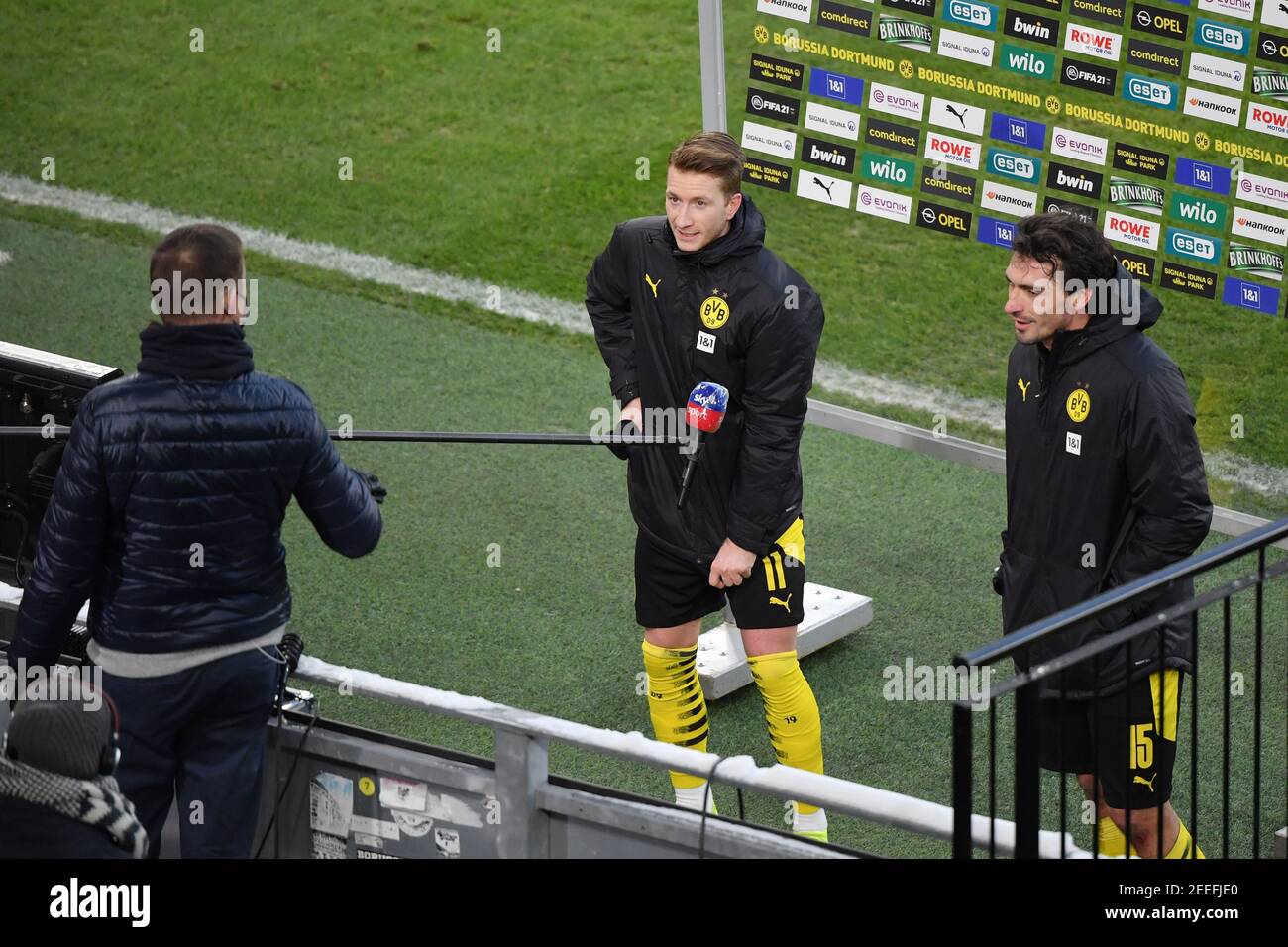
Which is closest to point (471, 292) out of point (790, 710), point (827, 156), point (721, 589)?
point (827, 156)

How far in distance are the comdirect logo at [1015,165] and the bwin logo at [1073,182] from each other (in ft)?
0.21

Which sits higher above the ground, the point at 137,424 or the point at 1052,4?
the point at 1052,4

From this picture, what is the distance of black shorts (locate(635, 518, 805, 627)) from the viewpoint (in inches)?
187

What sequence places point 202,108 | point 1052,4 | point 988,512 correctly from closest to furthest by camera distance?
point 1052,4 < point 988,512 < point 202,108

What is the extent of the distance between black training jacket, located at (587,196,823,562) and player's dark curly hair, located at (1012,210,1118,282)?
2.01 ft

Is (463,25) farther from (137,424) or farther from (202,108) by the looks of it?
(137,424)

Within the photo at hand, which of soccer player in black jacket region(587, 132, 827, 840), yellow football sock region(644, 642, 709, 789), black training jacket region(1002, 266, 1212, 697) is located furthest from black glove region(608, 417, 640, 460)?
black training jacket region(1002, 266, 1212, 697)

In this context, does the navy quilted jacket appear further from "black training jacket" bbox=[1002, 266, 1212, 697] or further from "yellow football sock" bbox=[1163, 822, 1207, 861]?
"yellow football sock" bbox=[1163, 822, 1207, 861]

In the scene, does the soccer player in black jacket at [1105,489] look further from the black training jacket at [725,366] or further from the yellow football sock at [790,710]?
the yellow football sock at [790,710]

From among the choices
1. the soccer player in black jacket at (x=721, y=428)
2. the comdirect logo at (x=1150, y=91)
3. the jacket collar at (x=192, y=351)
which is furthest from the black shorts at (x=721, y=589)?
the comdirect logo at (x=1150, y=91)

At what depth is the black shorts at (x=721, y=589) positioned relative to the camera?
4.75 meters
